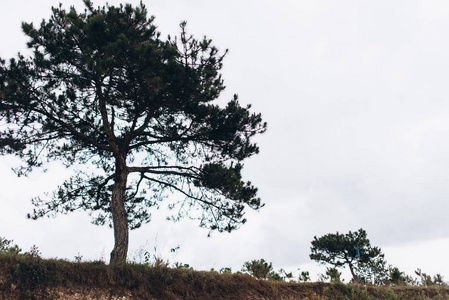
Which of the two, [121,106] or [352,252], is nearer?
[121,106]

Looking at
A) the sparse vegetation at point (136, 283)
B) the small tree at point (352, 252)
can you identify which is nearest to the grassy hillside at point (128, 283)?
the sparse vegetation at point (136, 283)

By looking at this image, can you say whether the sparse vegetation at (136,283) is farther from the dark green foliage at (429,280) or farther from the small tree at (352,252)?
the small tree at (352,252)

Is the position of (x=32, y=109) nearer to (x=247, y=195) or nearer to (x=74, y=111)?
(x=74, y=111)

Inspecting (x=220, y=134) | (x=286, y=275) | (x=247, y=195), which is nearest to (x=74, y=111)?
(x=220, y=134)

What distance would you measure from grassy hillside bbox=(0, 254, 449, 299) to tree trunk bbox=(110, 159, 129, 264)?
1204 millimetres

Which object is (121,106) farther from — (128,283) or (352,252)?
(352,252)

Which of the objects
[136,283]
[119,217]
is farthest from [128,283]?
[119,217]

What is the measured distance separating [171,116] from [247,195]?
409 cm

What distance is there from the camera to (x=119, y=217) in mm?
9938

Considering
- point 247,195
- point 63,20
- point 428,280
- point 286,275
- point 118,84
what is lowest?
point 286,275

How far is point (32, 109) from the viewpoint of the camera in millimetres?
9773

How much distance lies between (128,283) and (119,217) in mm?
2766

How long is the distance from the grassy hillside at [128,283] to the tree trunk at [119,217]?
1204 mm

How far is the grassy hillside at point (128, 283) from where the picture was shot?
6.67 m
